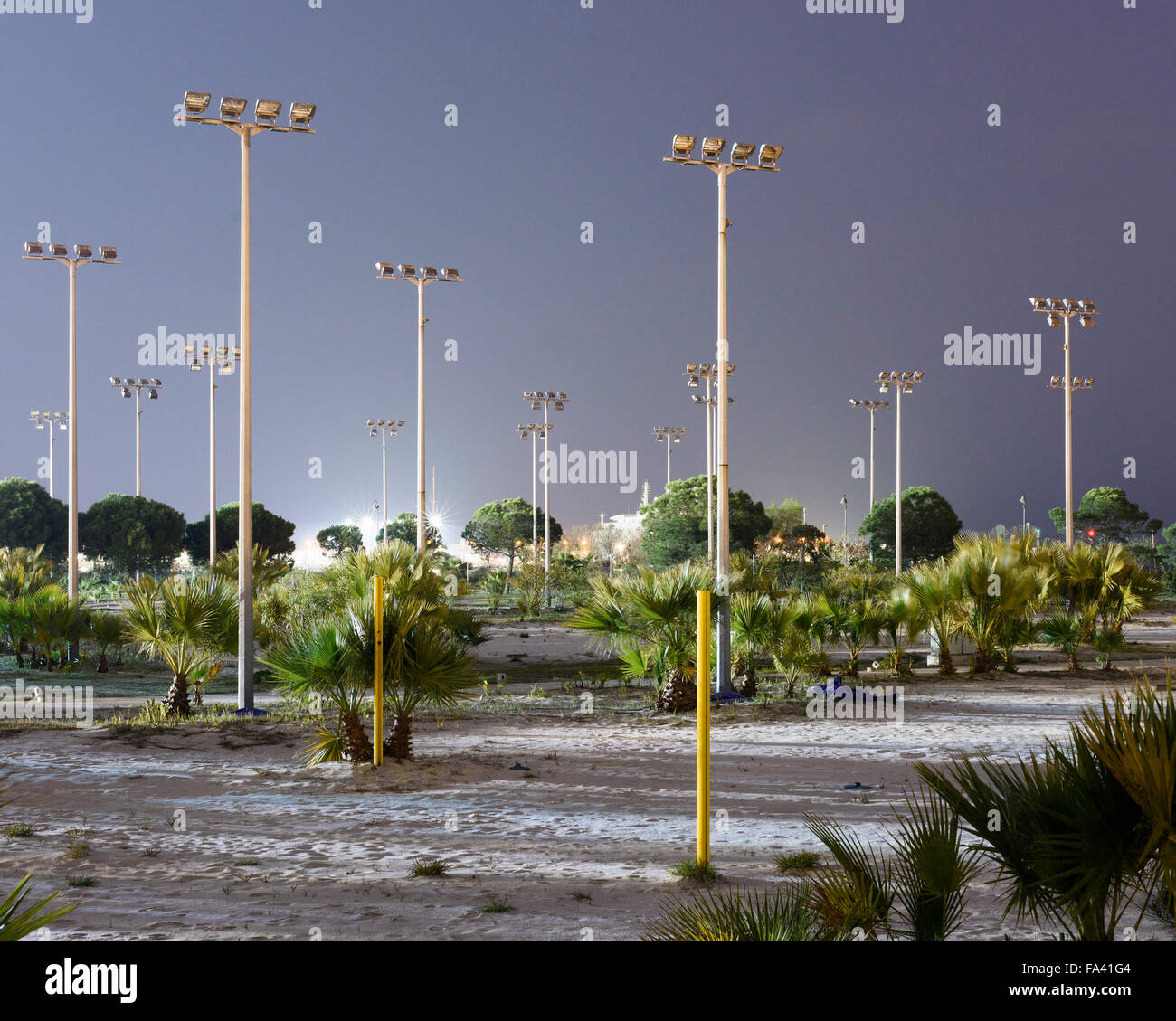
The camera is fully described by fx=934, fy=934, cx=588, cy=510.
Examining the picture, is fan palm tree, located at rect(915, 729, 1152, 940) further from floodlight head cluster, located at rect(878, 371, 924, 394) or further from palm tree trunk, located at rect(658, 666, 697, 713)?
floodlight head cluster, located at rect(878, 371, 924, 394)

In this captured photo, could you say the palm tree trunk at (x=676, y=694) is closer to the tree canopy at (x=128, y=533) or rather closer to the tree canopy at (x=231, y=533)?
the tree canopy at (x=128, y=533)

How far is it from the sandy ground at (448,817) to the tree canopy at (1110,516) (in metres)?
63.9

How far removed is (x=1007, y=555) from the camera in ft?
66.3

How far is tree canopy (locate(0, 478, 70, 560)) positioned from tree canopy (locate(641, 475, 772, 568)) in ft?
126

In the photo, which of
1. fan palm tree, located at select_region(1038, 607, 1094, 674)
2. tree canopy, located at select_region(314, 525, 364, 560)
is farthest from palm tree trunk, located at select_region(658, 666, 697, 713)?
tree canopy, located at select_region(314, 525, 364, 560)

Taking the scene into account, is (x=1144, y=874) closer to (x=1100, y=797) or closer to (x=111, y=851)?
(x=1100, y=797)

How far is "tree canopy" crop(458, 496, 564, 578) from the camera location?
80.8m

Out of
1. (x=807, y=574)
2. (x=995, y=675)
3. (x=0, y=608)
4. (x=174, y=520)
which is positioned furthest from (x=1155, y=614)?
(x=174, y=520)

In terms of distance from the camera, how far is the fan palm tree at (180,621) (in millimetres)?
15195

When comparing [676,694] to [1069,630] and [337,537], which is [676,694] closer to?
[1069,630]
